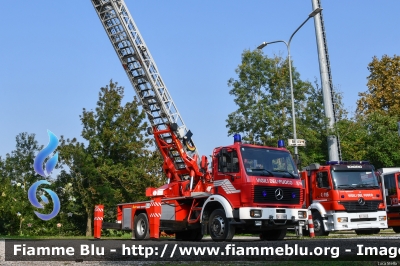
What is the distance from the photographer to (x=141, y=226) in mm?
18188

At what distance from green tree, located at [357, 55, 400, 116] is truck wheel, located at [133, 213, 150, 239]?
2692 centimetres

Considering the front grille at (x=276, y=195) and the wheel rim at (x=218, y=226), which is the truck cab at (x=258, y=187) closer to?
the front grille at (x=276, y=195)

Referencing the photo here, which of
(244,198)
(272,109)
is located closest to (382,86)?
(272,109)

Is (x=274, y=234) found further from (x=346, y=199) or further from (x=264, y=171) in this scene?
(x=346, y=199)

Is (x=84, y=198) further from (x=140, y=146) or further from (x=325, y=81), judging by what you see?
(x=325, y=81)

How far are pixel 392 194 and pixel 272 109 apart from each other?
8.50m

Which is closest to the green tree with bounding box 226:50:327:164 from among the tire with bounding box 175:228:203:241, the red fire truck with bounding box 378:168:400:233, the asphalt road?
the red fire truck with bounding box 378:168:400:233

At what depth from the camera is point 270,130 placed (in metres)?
27.6

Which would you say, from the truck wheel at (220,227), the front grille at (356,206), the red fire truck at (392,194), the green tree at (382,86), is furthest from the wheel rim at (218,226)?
the green tree at (382,86)

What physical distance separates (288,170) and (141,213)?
576 cm

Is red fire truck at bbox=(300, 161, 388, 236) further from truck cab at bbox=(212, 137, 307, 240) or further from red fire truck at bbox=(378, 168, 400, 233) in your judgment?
truck cab at bbox=(212, 137, 307, 240)

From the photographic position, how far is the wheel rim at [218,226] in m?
14.7

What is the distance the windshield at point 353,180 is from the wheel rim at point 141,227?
6.88 meters

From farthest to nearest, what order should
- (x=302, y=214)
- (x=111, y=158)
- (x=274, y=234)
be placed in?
(x=111, y=158)
(x=274, y=234)
(x=302, y=214)
